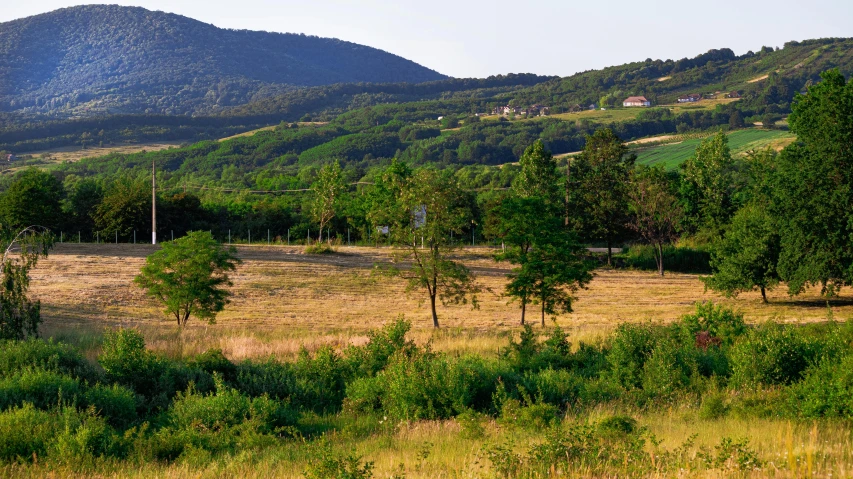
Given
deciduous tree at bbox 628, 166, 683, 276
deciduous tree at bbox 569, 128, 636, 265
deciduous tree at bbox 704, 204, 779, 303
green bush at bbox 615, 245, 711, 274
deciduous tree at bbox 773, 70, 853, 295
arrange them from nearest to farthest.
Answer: deciduous tree at bbox 773, 70, 853, 295 < deciduous tree at bbox 704, 204, 779, 303 < deciduous tree at bbox 628, 166, 683, 276 < deciduous tree at bbox 569, 128, 636, 265 < green bush at bbox 615, 245, 711, 274

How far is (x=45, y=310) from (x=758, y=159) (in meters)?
49.4

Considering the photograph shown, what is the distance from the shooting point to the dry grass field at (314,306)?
23797 millimetres

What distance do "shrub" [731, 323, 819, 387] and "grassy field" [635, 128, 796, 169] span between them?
341 ft

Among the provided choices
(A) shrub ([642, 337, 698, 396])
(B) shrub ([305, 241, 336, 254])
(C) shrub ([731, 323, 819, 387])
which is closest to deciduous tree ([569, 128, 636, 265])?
(B) shrub ([305, 241, 336, 254])

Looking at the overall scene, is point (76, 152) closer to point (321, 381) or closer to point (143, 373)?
point (143, 373)

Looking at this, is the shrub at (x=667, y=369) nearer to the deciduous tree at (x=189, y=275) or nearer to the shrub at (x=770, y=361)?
the shrub at (x=770, y=361)

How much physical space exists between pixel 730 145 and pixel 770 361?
129665mm

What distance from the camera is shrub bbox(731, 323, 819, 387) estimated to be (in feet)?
50.1

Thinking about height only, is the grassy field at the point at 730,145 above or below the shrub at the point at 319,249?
above

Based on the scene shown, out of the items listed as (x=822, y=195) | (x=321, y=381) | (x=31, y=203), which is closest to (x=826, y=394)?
(x=321, y=381)

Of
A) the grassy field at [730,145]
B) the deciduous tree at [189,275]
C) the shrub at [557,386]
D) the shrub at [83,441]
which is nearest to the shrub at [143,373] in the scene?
the shrub at [83,441]

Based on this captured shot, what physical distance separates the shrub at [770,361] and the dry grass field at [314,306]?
727cm

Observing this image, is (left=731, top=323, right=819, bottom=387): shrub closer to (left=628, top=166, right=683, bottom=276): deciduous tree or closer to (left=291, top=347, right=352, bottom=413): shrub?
(left=291, top=347, right=352, bottom=413): shrub

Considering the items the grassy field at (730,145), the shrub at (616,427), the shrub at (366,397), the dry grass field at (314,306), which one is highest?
the grassy field at (730,145)
